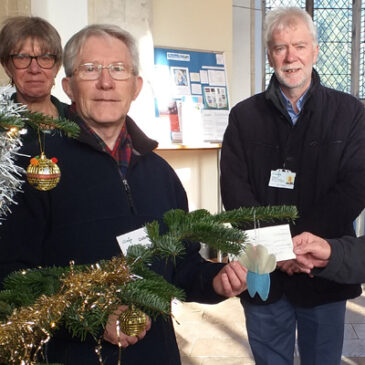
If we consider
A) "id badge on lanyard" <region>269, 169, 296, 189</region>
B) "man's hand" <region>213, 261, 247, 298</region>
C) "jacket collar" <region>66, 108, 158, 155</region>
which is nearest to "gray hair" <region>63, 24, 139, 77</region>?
"jacket collar" <region>66, 108, 158, 155</region>

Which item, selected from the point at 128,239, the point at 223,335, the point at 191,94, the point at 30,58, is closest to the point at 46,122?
the point at 128,239

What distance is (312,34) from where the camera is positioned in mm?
2326

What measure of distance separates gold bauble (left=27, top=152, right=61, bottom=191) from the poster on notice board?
4710mm

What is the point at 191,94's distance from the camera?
5855mm

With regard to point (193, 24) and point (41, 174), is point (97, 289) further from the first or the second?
point (193, 24)

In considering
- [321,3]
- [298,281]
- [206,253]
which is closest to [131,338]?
[298,281]

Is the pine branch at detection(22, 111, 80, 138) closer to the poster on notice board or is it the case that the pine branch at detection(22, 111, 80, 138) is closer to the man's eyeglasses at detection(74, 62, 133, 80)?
the man's eyeglasses at detection(74, 62, 133, 80)

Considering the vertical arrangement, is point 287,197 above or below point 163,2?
below

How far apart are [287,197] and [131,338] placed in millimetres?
1440

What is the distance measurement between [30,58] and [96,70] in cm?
86

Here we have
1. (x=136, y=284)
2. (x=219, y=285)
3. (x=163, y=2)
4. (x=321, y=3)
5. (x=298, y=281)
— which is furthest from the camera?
(x=321, y=3)

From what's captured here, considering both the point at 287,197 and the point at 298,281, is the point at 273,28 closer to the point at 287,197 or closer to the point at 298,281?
the point at 287,197

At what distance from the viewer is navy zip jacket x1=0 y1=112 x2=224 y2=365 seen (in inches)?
49.9

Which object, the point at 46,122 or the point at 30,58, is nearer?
the point at 46,122
